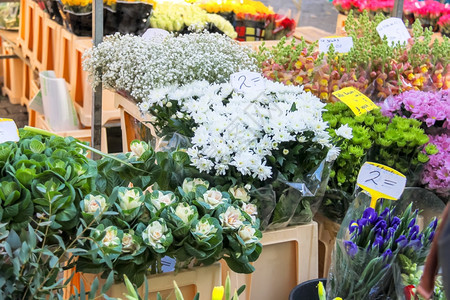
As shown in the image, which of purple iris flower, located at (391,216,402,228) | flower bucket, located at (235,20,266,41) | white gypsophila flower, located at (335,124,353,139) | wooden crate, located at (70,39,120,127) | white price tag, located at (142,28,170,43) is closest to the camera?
purple iris flower, located at (391,216,402,228)

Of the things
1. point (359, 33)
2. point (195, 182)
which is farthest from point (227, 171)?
point (359, 33)

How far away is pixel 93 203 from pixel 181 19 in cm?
209

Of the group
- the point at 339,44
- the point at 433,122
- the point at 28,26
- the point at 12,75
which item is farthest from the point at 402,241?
the point at 12,75

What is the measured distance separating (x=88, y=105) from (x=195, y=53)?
1.23m

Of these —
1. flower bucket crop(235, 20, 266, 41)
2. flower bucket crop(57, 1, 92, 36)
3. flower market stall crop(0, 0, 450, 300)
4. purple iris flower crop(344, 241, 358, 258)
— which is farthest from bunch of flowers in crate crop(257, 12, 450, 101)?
flower bucket crop(235, 20, 266, 41)

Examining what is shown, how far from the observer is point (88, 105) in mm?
3080

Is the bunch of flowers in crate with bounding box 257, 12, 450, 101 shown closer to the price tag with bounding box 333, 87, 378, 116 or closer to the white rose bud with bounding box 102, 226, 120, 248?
the price tag with bounding box 333, 87, 378, 116

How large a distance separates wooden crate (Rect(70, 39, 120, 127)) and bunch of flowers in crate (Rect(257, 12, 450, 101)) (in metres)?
0.99

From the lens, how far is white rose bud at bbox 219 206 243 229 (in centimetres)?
129

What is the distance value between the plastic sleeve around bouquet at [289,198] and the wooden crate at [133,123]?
1.89ft

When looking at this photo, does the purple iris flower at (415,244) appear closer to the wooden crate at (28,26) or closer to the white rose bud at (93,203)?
the white rose bud at (93,203)

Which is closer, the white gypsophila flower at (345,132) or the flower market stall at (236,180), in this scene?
the flower market stall at (236,180)

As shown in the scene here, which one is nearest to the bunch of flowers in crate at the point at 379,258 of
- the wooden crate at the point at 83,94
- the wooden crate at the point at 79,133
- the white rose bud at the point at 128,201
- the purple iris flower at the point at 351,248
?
the purple iris flower at the point at 351,248

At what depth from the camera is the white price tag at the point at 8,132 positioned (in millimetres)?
1398
